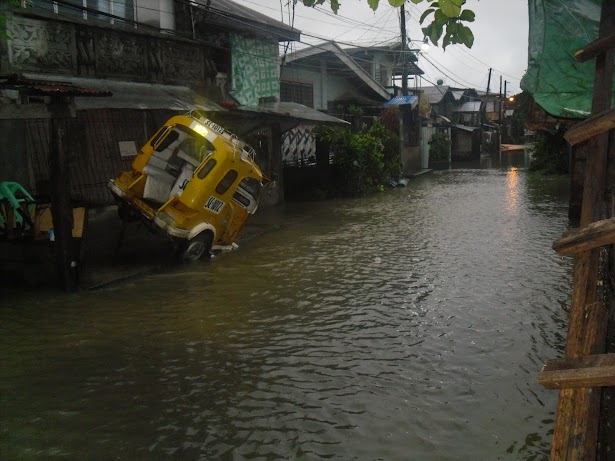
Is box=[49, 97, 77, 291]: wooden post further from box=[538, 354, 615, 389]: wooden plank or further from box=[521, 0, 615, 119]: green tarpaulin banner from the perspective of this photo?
box=[538, 354, 615, 389]: wooden plank

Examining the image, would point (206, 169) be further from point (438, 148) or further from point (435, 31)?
point (438, 148)

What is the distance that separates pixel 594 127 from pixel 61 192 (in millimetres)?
7123

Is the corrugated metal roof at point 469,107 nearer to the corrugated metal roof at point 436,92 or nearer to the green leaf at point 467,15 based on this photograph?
the corrugated metal roof at point 436,92

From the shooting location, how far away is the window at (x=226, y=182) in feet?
32.6

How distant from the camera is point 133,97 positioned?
10.7 m

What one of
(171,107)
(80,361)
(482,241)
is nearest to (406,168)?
(482,241)

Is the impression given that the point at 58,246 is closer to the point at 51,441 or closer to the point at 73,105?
the point at 73,105

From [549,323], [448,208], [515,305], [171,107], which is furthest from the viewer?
[448,208]

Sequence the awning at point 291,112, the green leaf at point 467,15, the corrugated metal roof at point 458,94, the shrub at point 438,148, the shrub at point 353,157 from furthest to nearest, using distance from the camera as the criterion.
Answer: the corrugated metal roof at point 458,94 < the shrub at point 438,148 < the shrub at point 353,157 < the awning at point 291,112 < the green leaf at point 467,15

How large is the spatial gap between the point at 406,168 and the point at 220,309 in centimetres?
2446

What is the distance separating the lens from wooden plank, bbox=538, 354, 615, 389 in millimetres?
2246

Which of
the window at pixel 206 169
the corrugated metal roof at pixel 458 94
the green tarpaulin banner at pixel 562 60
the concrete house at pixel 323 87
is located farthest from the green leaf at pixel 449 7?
the corrugated metal roof at pixel 458 94

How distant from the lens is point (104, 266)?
10.0 metres

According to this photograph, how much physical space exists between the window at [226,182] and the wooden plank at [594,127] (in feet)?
23.3
